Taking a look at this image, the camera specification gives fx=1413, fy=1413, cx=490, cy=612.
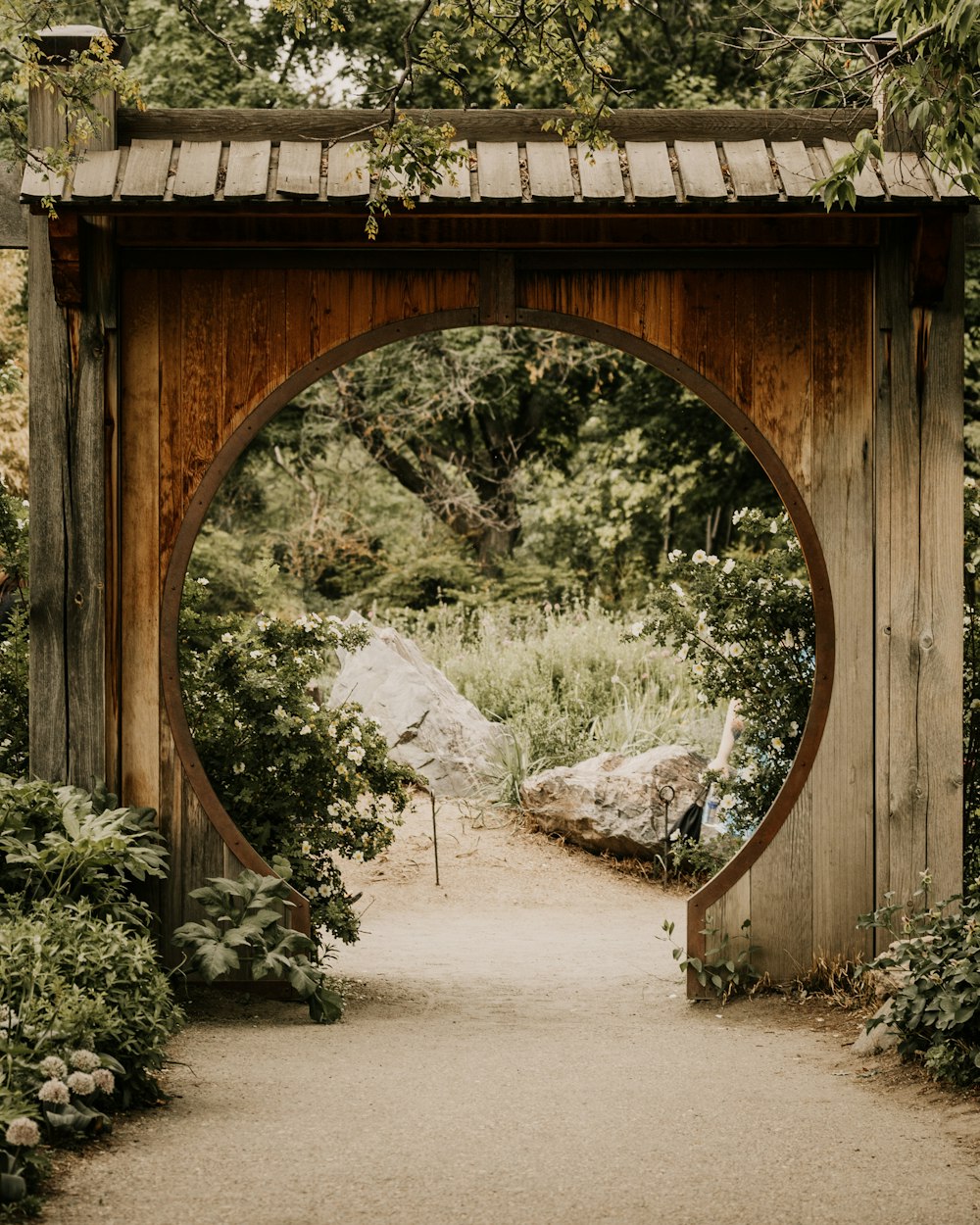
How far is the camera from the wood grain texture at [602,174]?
185 inches

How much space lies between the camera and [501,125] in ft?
16.8

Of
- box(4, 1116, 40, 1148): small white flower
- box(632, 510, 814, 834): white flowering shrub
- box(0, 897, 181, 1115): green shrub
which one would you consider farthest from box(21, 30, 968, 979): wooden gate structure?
box(4, 1116, 40, 1148): small white flower

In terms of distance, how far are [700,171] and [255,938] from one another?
9.94ft

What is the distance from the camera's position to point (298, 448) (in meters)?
17.3

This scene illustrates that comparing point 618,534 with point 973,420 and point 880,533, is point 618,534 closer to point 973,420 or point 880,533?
point 973,420

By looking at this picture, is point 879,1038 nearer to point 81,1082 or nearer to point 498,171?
point 81,1082

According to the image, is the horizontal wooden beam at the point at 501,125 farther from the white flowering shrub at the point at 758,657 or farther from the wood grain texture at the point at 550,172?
the white flowering shrub at the point at 758,657

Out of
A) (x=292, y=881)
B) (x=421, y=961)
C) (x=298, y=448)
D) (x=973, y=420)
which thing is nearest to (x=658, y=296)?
(x=292, y=881)

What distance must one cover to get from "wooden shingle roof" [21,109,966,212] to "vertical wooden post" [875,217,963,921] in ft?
1.55

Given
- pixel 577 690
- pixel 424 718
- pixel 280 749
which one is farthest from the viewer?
pixel 577 690

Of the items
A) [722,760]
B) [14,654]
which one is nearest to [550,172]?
[14,654]

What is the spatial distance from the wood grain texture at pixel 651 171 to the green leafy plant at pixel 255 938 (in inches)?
106

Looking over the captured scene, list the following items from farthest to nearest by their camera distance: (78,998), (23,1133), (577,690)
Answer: (577,690) < (78,998) < (23,1133)

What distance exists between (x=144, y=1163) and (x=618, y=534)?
594 inches
